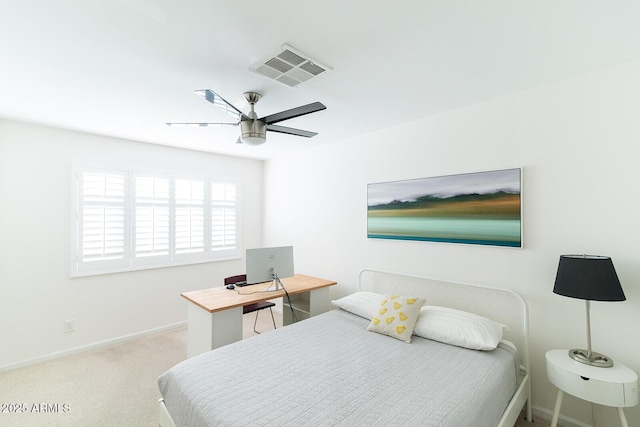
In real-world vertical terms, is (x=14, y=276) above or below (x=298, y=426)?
above

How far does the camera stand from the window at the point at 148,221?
10.8 ft

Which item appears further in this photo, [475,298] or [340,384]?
[475,298]

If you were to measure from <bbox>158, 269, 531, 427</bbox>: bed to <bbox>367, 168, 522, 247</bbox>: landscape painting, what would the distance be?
1.60ft

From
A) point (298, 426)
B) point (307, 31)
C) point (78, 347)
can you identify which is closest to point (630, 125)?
point (307, 31)

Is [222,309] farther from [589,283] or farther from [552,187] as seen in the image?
[552,187]

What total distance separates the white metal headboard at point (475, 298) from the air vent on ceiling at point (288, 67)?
6.95 ft

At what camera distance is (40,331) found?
2990mm

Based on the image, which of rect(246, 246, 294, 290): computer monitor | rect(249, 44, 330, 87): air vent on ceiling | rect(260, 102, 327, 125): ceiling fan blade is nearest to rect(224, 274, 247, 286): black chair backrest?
rect(246, 246, 294, 290): computer monitor

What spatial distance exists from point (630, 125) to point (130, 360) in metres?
4.73

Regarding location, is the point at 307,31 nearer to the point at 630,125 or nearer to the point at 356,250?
the point at 630,125

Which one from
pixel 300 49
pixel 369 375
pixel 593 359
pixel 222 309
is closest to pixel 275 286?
pixel 222 309

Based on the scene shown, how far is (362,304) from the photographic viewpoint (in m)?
2.70

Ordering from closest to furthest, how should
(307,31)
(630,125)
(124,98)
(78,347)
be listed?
(307,31)
(630,125)
(124,98)
(78,347)

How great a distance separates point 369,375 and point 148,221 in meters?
3.34
